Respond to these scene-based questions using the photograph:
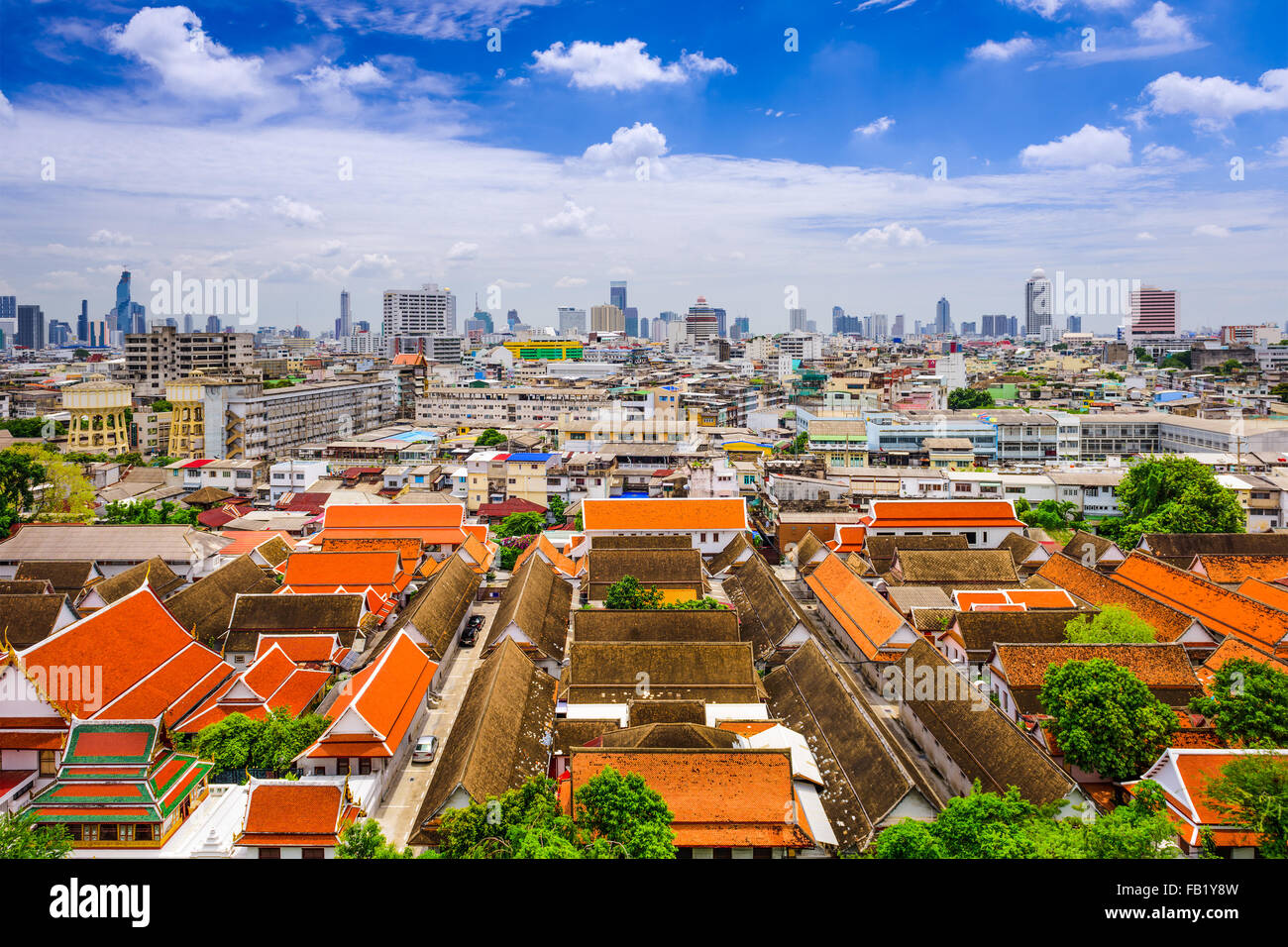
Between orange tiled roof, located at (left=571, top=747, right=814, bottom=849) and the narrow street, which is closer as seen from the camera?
orange tiled roof, located at (left=571, top=747, right=814, bottom=849)

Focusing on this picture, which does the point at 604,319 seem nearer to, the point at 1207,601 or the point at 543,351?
the point at 543,351

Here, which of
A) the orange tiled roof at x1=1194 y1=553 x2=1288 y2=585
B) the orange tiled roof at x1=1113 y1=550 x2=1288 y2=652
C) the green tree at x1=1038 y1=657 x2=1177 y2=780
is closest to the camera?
the green tree at x1=1038 y1=657 x2=1177 y2=780

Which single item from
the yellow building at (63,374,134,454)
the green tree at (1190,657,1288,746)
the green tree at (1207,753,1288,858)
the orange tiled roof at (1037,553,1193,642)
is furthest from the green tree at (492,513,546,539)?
the yellow building at (63,374,134,454)

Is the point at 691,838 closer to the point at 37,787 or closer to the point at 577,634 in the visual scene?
the point at 577,634

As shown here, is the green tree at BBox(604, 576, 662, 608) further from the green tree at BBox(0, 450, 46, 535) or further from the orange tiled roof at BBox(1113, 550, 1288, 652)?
the green tree at BBox(0, 450, 46, 535)

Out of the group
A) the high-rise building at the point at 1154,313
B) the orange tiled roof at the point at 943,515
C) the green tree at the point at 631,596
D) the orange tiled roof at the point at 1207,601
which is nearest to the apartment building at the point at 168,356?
the green tree at the point at 631,596

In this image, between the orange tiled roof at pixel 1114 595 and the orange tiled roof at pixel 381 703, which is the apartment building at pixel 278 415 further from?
the orange tiled roof at pixel 1114 595

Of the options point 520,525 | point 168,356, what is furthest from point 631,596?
point 168,356
